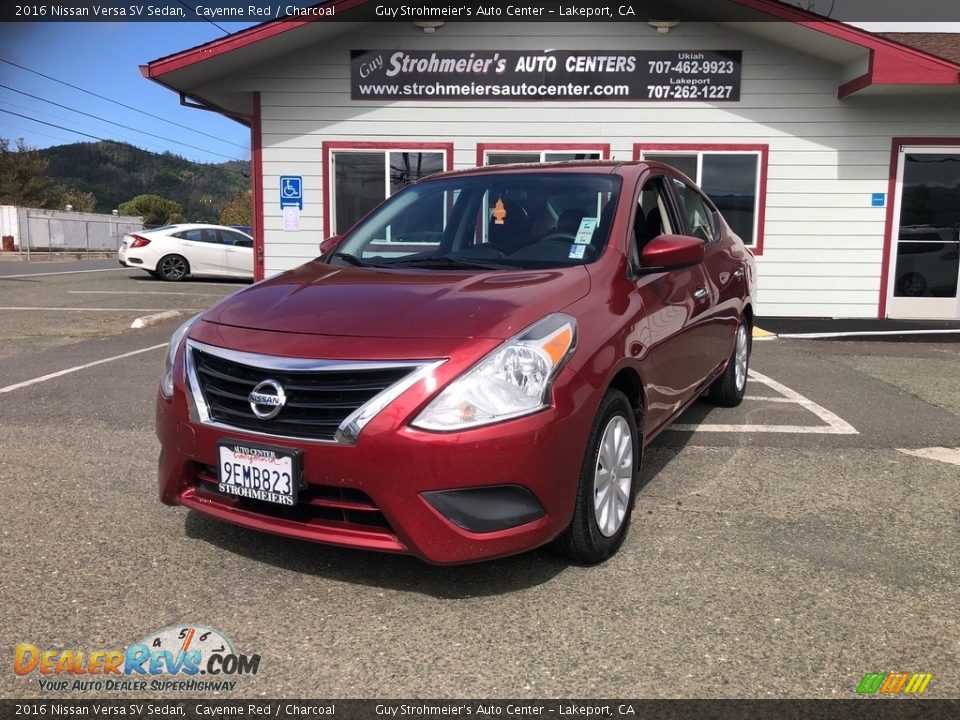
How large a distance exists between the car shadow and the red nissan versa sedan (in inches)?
7.9

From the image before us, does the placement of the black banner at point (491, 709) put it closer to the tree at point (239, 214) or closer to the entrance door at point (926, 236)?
the entrance door at point (926, 236)

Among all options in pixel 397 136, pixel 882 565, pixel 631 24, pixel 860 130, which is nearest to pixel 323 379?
pixel 882 565

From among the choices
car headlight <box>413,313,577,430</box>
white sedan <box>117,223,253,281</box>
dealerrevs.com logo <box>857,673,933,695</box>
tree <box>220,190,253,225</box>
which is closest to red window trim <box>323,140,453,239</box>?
white sedan <box>117,223,253,281</box>

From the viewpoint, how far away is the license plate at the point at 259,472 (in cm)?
265

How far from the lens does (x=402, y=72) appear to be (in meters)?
11.2

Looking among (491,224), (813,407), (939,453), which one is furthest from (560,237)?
(813,407)

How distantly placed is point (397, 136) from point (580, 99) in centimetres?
272

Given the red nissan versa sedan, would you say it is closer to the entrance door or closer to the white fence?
the entrance door

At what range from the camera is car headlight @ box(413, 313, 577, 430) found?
101 inches

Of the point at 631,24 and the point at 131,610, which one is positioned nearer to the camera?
the point at 131,610

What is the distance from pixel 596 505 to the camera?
2.98 meters

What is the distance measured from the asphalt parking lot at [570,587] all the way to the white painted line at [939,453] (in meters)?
0.02

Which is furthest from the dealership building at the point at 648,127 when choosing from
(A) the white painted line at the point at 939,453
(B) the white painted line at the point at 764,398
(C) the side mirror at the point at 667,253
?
(C) the side mirror at the point at 667,253

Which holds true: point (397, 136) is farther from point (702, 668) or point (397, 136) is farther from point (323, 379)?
point (702, 668)
